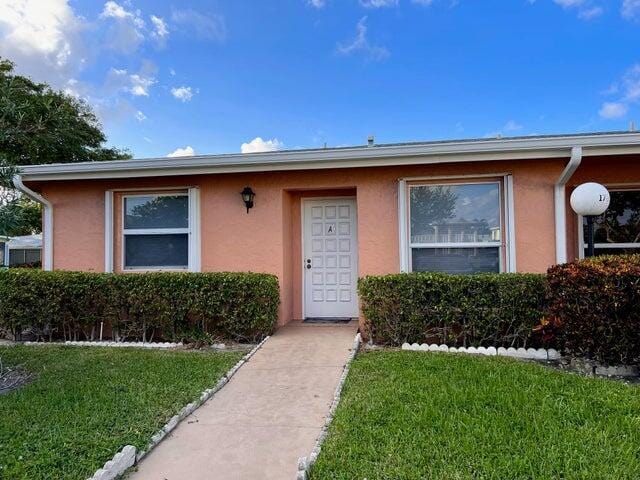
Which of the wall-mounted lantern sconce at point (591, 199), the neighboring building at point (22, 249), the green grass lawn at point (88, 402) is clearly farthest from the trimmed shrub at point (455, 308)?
the neighboring building at point (22, 249)

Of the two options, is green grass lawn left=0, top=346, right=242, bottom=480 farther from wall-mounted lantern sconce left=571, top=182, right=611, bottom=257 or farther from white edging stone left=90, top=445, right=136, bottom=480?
wall-mounted lantern sconce left=571, top=182, right=611, bottom=257

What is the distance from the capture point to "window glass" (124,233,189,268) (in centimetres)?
672

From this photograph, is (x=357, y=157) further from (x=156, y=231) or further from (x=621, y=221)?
(x=621, y=221)

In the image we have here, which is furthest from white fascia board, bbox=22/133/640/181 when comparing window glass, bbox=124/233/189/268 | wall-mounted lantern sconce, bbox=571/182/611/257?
window glass, bbox=124/233/189/268

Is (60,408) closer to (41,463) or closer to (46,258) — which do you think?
(41,463)

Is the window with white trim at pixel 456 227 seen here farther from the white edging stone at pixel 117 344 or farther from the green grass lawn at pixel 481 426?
the white edging stone at pixel 117 344

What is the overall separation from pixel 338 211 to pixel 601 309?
403 centimetres

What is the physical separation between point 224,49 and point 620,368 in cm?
1206

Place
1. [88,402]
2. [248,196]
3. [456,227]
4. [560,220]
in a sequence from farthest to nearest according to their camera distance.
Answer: [248,196] → [456,227] → [560,220] → [88,402]

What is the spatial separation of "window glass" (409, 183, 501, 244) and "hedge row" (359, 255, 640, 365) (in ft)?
2.77

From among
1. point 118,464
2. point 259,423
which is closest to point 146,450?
point 118,464

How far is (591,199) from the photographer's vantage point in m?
4.98

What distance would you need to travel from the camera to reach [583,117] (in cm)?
1278

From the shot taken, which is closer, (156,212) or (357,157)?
(357,157)
